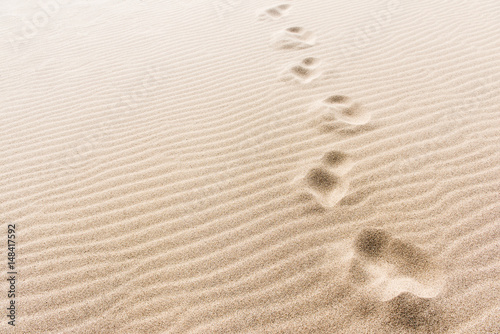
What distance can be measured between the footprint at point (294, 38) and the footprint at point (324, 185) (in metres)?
2.10

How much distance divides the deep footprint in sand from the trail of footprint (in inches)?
13.3

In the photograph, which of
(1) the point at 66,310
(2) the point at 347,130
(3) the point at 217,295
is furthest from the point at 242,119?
(1) the point at 66,310

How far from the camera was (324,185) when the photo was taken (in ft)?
7.26

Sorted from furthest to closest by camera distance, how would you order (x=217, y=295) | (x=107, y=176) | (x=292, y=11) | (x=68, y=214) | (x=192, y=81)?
(x=292, y=11)
(x=192, y=81)
(x=107, y=176)
(x=68, y=214)
(x=217, y=295)

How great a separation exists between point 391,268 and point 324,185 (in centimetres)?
70

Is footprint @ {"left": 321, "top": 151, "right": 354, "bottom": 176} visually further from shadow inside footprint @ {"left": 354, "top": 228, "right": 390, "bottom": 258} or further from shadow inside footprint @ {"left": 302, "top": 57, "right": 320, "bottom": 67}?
shadow inside footprint @ {"left": 302, "top": 57, "right": 320, "bottom": 67}

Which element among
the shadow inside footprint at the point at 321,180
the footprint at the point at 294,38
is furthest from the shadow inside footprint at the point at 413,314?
the footprint at the point at 294,38

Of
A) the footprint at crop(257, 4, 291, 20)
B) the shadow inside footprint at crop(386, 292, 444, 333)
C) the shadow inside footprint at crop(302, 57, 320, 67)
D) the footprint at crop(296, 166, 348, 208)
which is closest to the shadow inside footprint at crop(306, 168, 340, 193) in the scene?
the footprint at crop(296, 166, 348, 208)

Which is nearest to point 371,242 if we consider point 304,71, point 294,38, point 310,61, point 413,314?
point 413,314

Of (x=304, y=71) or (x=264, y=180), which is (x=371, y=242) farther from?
(x=304, y=71)

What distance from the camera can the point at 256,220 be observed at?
2049 mm

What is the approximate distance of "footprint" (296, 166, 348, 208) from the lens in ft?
6.93

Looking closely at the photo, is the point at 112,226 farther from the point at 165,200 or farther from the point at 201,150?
the point at 201,150

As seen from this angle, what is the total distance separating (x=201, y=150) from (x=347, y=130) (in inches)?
48.0
